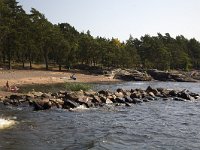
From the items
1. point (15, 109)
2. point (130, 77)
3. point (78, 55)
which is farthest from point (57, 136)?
point (78, 55)

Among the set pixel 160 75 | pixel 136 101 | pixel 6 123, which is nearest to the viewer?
pixel 6 123

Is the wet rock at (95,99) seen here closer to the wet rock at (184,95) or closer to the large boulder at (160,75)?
the wet rock at (184,95)

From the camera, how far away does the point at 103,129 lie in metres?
30.4

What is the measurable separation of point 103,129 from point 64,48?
79999mm

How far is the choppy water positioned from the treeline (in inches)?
1985

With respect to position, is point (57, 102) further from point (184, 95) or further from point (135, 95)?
point (184, 95)

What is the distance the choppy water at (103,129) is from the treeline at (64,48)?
50.4 meters

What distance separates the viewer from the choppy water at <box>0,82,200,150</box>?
2473 centimetres

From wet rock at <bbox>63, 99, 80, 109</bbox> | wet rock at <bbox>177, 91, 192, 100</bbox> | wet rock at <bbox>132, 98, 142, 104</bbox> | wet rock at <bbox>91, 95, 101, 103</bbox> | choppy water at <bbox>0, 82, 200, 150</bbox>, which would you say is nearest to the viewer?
choppy water at <bbox>0, 82, 200, 150</bbox>

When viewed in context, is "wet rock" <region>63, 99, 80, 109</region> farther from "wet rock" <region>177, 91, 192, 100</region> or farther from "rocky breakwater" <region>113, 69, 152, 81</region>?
"rocky breakwater" <region>113, 69, 152, 81</region>

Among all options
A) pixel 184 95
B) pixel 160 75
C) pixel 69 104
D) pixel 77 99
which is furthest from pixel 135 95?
pixel 160 75

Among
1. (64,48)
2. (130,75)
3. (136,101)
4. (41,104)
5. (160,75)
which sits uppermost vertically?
(64,48)

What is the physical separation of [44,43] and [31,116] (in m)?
71.7

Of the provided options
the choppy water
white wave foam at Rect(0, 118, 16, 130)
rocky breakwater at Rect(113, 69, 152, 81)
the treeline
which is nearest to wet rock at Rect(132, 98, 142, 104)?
the choppy water
